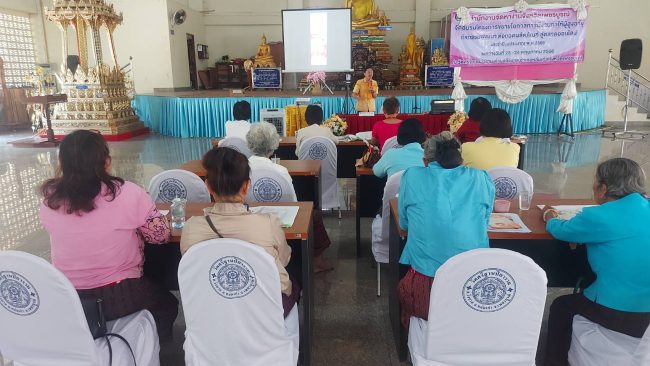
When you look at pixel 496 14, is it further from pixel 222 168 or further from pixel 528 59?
pixel 222 168

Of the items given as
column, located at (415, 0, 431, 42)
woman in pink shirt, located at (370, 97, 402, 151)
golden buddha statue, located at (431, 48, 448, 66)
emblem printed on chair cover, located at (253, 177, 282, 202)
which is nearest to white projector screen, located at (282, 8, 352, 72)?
golden buddha statue, located at (431, 48, 448, 66)

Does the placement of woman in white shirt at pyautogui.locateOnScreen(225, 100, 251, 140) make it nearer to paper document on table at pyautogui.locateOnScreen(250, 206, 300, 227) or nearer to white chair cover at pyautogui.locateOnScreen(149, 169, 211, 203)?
white chair cover at pyautogui.locateOnScreen(149, 169, 211, 203)

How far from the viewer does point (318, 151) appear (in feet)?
13.4

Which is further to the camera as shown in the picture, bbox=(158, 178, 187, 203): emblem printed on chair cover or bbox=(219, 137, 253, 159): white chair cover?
bbox=(219, 137, 253, 159): white chair cover

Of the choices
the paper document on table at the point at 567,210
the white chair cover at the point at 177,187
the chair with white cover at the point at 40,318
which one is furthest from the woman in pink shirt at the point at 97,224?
the paper document on table at the point at 567,210

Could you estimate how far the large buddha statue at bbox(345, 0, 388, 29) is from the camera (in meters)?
12.0

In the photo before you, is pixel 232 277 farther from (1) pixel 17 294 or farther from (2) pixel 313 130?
(2) pixel 313 130

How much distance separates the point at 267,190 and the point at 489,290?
5.34ft

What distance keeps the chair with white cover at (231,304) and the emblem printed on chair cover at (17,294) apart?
452mm

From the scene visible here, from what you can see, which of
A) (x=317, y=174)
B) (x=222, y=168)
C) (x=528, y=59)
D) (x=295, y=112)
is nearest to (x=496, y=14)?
(x=528, y=59)

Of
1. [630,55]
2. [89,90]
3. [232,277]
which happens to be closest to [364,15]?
[630,55]

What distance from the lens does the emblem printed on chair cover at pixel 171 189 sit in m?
2.67

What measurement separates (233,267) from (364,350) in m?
1.17

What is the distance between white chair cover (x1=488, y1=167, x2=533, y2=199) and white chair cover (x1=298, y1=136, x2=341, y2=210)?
170 cm
